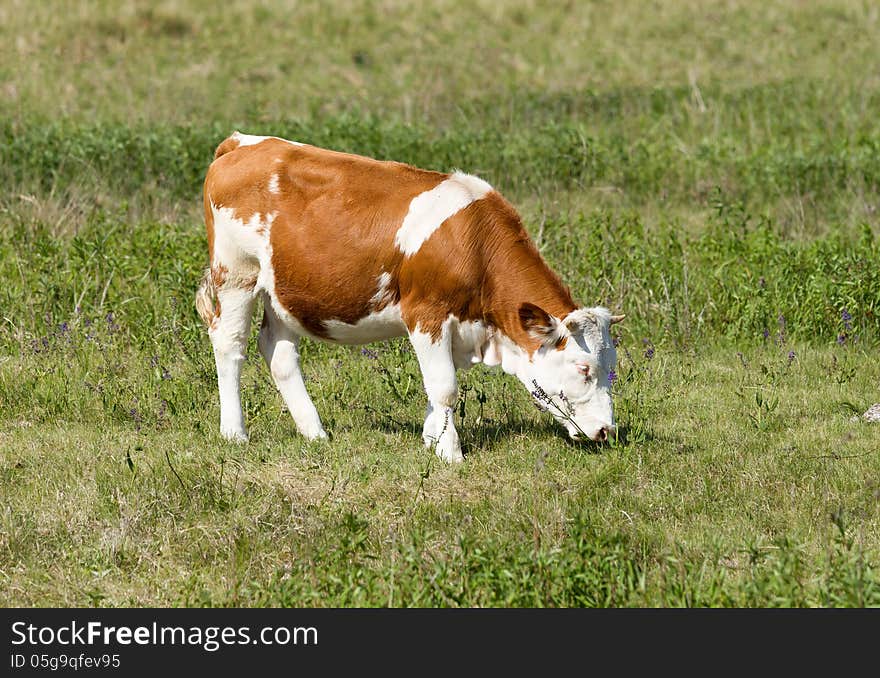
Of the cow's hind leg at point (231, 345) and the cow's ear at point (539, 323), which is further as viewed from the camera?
the cow's hind leg at point (231, 345)

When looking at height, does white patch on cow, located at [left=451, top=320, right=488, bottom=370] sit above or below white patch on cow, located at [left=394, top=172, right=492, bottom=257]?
below

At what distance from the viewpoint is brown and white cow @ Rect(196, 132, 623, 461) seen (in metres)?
7.62

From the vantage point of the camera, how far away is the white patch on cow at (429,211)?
7.63m

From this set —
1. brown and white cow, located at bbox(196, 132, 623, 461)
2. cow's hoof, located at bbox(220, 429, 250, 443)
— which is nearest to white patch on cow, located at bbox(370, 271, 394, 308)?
brown and white cow, located at bbox(196, 132, 623, 461)

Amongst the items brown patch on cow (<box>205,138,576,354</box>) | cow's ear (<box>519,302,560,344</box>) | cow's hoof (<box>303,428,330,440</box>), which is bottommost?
cow's hoof (<box>303,428,330,440</box>)

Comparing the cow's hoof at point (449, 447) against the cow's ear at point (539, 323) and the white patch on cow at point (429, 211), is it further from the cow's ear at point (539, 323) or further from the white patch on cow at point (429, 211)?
the white patch on cow at point (429, 211)

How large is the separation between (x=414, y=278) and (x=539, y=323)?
80 cm

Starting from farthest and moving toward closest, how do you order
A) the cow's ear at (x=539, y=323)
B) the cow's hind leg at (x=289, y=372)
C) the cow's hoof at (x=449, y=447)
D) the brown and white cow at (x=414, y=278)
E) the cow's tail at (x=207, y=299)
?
the cow's tail at (x=207, y=299)
the cow's hind leg at (x=289, y=372)
the cow's hoof at (x=449, y=447)
the brown and white cow at (x=414, y=278)
the cow's ear at (x=539, y=323)

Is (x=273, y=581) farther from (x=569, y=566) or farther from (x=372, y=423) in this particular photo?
(x=372, y=423)

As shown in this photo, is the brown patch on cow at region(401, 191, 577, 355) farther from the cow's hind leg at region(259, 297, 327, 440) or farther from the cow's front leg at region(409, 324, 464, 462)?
the cow's hind leg at region(259, 297, 327, 440)

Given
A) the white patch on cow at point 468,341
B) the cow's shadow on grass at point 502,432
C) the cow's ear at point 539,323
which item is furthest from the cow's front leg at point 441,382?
the cow's ear at point 539,323

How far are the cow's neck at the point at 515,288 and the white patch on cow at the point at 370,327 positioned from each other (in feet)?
1.99

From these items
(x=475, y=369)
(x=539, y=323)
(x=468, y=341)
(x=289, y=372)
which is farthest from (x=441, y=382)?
(x=475, y=369)
